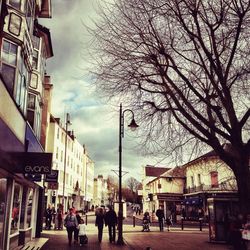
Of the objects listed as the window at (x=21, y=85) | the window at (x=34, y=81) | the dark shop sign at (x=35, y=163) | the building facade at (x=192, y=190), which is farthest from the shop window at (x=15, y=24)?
the building facade at (x=192, y=190)

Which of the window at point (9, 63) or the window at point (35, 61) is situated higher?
the window at point (35, 61)

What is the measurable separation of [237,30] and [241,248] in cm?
883

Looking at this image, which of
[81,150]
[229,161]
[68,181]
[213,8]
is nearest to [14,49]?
[213,8]

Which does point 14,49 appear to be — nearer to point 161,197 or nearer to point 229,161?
point 229,161

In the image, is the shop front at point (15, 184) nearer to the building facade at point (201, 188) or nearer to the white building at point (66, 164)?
the white building at point (66, 164)

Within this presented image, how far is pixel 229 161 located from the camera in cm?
1148

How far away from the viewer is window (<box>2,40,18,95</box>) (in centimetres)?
1116

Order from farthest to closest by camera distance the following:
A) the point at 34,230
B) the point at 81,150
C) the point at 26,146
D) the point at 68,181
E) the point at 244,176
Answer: the point at 81,150, the point at 68,181, the point at 34,230, the point at 26,146, the point at 244,176

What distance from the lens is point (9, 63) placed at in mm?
11492

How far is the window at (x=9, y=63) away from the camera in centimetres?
1116

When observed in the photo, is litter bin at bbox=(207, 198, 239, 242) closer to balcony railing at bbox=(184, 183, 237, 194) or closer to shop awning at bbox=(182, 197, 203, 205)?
balcony railing at bbox=(184, 183, 237, 194)

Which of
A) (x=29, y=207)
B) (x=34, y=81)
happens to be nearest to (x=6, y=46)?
(x=34, y=81)

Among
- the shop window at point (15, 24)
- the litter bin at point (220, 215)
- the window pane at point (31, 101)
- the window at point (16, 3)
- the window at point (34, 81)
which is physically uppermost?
the window at point (16, 3)

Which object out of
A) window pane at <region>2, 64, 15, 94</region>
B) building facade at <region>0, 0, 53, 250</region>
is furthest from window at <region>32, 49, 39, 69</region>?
window pane at <region>2, 64, 15, 94</region>
